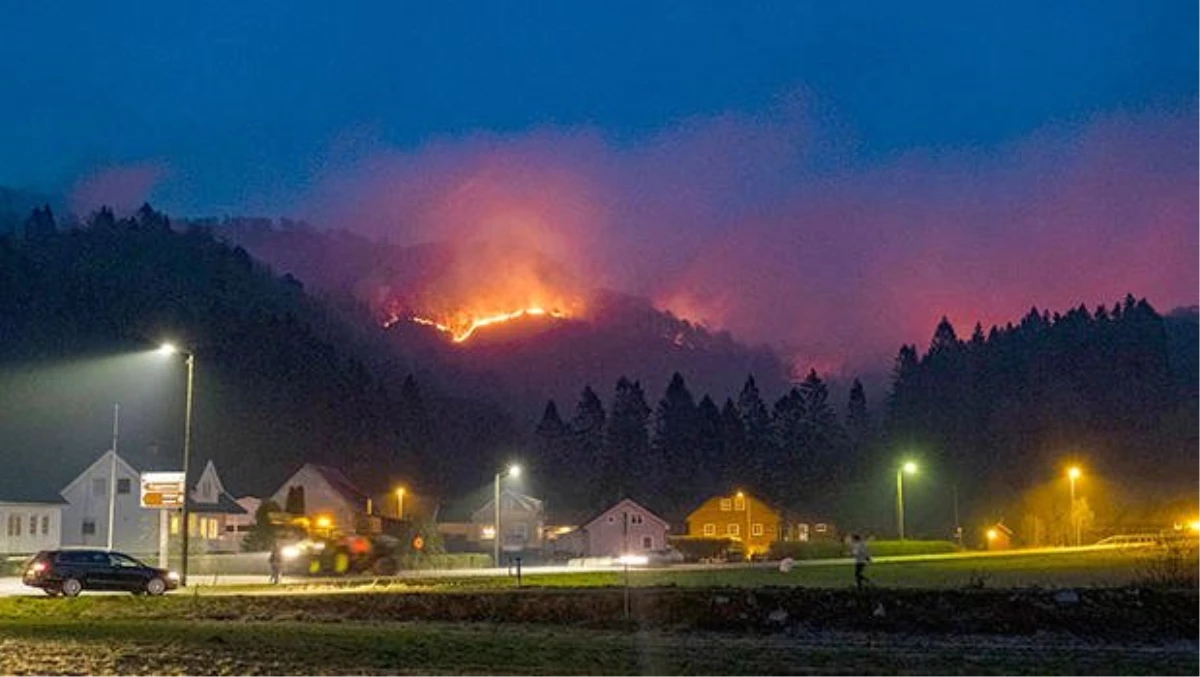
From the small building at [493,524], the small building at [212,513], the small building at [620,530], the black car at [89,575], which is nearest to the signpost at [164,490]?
the black car at [89,575]

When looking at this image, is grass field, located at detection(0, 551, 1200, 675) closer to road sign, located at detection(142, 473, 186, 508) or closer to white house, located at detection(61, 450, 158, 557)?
road sign, located at detection(142, 473, 186, 508)

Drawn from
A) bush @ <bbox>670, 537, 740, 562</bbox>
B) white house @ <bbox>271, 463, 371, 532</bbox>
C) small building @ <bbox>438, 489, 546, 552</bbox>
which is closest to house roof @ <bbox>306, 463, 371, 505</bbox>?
white house @ <bbox>271, 463, 371, 532</bbox>

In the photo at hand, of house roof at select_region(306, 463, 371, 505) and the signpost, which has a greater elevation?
house roof at select_region(306, 463, 371, 505)

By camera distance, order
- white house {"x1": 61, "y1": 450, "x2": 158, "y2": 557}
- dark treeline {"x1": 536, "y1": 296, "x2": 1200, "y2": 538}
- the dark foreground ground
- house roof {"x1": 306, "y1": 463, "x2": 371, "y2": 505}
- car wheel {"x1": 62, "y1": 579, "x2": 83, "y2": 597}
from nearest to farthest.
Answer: the dark foreground ground → car wheel {"x1": 62, "y1": 579, "x2": 83, "y2": 597} → white house {"x1": 61, "y1": 450, "x2": 158, "y2": 557} → house roof {"x1": 306, "y1": 463, "x2": 371, "y2": 505} → dark treeline {"x1": 536, "y1": 296, "x2": 1200, "y2": 538}

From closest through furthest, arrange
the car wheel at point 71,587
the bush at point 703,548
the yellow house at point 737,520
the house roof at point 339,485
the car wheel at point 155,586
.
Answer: the car wheel at point 71,587 → the car wheel at point 155,586 → the bush at point 703,548 → the yellow house at point 737,520 → the house roof at point 339,485

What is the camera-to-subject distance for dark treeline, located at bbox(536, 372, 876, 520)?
17412 cm

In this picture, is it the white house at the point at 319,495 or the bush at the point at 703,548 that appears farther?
the white house at the point at 319,495

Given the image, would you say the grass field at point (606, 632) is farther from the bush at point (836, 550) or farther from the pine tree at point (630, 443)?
the pine tree at point (630, 443)

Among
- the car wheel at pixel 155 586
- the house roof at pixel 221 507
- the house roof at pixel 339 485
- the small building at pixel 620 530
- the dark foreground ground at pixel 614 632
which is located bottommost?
the dark foreground ground at pixel 614 632

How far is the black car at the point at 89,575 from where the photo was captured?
45688 millimetres

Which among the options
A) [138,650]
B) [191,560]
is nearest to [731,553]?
[191,560]

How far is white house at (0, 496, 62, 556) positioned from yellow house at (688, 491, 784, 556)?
60.0 meters

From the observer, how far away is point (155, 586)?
46.8m

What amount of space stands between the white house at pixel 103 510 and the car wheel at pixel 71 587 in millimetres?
58803
